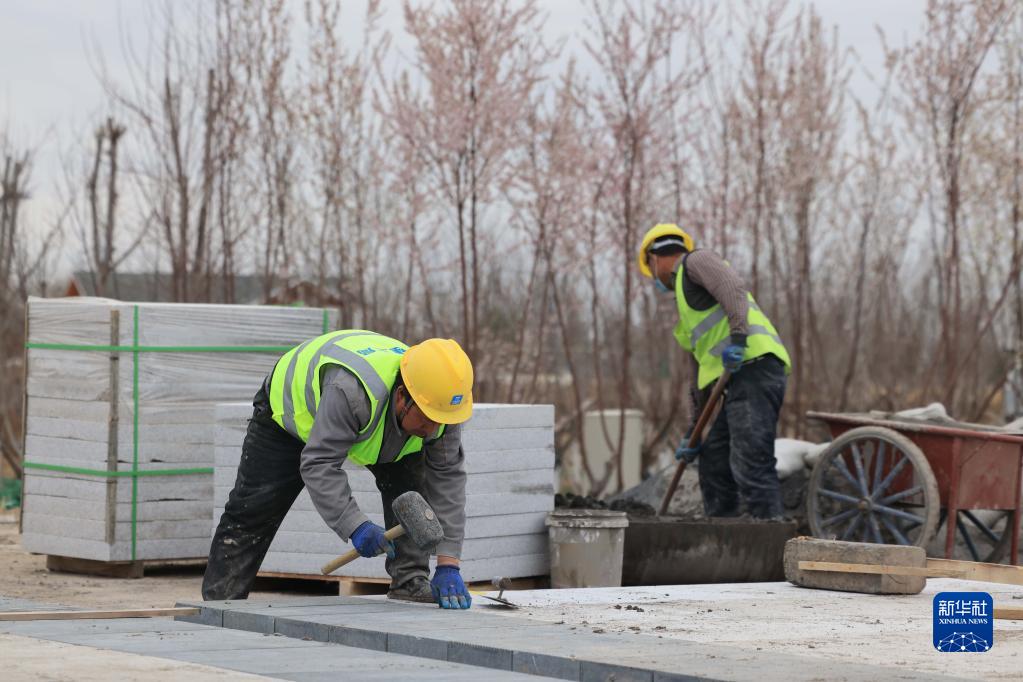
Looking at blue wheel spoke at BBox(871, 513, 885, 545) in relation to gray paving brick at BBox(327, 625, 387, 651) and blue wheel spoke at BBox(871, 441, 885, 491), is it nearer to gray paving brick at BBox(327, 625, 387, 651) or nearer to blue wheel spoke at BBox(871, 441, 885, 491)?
blue wheel spoke at BBox(871, 441, 885, 491)

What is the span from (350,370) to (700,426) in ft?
12.5

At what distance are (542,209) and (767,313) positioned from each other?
278 cm

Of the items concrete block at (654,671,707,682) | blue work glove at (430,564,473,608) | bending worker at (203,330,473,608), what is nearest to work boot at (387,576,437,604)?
bending worker at (203,330,473,608)

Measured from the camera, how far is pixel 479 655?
5449mm

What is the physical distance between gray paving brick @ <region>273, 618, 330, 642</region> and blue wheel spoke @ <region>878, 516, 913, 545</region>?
4.16 m

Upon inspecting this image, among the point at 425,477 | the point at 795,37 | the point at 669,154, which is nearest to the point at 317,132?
the point at 669,154

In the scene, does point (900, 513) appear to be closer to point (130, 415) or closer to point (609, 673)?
point (609, 673)

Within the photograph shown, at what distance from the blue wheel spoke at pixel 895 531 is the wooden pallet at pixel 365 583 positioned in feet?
6.81

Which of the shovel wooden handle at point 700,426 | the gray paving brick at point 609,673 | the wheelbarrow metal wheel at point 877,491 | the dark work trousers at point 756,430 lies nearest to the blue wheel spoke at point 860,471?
the wheelbarrow metal wheel at point 877,491

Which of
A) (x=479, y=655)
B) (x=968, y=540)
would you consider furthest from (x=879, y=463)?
(x=479, y=655)

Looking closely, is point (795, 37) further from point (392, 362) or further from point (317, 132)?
point (392, 362)

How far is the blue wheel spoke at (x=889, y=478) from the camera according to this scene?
898 centimetres

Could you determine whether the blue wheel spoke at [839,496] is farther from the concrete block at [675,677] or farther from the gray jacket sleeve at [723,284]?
the concrete block at [675,677]

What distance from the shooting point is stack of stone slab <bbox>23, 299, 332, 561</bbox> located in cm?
877
